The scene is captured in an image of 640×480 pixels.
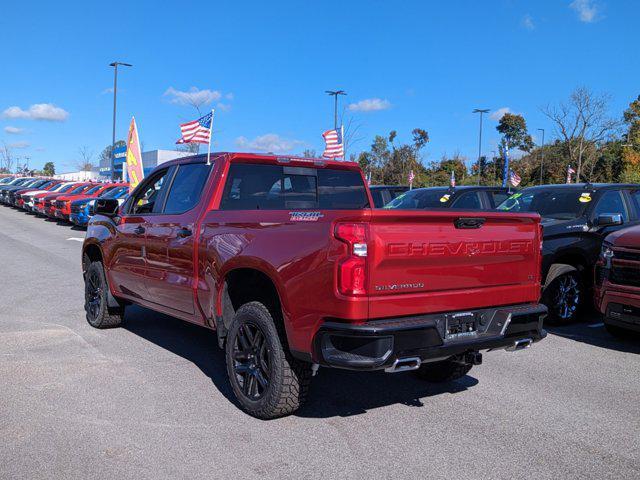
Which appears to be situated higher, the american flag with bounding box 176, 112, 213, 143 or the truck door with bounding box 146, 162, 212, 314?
the american flag with bounding box 176, 112, 213, 143

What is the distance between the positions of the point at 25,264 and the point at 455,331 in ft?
36.3

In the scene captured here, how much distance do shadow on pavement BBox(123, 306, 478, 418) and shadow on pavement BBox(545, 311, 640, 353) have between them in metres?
2.39

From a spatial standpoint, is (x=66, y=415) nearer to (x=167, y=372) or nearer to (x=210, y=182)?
(x=167, y=372)

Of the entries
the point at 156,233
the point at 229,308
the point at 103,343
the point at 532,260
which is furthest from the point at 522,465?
the point at 103,343

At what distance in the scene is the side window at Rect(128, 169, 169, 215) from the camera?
5859 mm

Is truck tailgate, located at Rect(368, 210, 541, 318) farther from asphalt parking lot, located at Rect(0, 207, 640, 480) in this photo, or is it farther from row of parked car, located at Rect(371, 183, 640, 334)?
row of parked car, located at Rect(371, 183, 640, 334)

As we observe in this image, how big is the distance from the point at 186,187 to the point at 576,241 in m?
5.07

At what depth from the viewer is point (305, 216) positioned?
381 cm

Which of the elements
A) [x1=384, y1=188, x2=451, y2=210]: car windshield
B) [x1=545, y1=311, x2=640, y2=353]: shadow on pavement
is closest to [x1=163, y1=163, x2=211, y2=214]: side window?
[x1=545, y1=311, x2=640, y2=353]: shadow on pavement

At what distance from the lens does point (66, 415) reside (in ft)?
13.9

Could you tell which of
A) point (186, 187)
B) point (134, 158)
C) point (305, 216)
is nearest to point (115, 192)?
point (134, 158)

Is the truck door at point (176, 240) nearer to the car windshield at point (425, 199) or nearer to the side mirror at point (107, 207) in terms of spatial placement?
the side mirror at point (107, 207)

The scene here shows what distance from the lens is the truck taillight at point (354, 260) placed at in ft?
11.4

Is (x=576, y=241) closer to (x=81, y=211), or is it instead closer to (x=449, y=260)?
(x=449, y=260)
